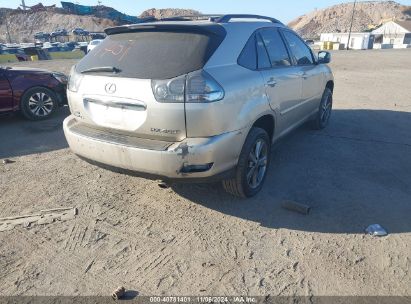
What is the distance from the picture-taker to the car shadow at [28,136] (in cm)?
542

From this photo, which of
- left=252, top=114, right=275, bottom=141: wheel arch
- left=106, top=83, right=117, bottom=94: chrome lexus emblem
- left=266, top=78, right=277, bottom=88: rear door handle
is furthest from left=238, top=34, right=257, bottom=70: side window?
left=106, top=83, right=117, bottom=94: chrome lexus emblem

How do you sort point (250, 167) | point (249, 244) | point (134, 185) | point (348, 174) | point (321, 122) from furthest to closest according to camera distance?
point (321, 122) < point (348, 174) < point (134, 185) < point (250, 167) < point (249, 244)

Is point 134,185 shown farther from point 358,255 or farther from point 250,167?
point 358,255

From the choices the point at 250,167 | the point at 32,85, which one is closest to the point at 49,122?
the point at 32,85

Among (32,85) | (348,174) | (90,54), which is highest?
(90,54)

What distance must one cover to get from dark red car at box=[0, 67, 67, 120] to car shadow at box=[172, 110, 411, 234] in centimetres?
438

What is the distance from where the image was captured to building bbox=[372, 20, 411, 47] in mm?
74875

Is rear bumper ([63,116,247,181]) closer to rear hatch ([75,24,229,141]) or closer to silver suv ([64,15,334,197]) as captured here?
silver suv ([64,15,334,197])

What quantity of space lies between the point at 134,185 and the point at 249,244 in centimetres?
167

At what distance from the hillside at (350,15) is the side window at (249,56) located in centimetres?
12813

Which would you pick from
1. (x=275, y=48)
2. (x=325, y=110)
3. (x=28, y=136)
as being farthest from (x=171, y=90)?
(x=28, y=136)

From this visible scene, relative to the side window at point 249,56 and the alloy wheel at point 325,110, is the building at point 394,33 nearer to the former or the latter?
the alloy wheel at point 325,110

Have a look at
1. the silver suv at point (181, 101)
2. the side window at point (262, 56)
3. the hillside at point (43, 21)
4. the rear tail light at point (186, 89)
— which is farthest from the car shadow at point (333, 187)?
the hillside at point (43, 21)

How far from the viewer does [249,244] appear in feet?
10.0
